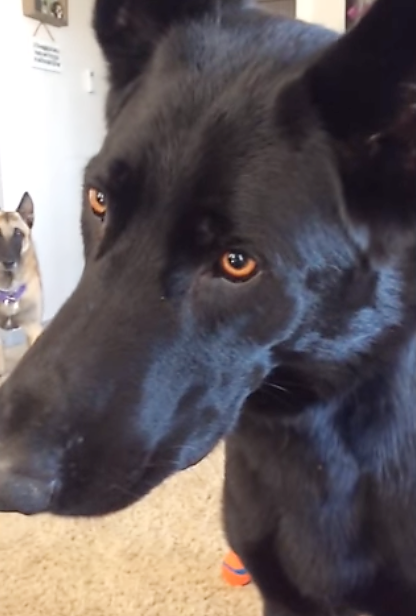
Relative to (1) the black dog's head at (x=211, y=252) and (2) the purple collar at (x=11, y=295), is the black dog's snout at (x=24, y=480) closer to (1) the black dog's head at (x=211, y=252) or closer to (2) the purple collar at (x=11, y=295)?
(1) the black dog's head at (x=211, y=252)

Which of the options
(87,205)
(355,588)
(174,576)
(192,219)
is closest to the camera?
(192,219)

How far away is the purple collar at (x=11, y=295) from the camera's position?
2.93m

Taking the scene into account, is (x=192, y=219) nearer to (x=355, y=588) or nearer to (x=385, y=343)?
(x=385, y=343)

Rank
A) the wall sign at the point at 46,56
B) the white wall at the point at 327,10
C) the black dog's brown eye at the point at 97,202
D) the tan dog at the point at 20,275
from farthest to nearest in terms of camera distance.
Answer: the wall sign at the point at 46,56, the tan dog at the point at 20,275, the white wall at the point at 327,10, the black dog's brown eye at the point at 97,202

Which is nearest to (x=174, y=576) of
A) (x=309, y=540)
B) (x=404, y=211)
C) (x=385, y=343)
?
(x=309, y=540)

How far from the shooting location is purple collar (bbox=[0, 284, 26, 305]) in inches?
115

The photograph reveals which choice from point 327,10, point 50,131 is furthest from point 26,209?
point 327,10

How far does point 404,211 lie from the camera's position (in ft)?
2.24

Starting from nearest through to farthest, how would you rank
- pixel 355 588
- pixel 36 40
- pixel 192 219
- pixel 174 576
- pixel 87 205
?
pixel 192 219 → pixel 87 205 → pixel 355 588 → pixel 174 576 → pixel 36 40

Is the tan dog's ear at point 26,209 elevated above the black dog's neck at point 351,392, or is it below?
below

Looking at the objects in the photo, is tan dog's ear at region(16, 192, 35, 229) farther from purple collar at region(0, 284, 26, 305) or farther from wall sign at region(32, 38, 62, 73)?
wall sign at region(32, 38, 62, 73)

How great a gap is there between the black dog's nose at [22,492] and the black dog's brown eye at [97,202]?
0.77 ft

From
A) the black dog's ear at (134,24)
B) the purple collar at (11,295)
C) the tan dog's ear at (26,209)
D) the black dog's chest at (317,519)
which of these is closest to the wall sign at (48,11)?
the tan dog's ear at (26,209)

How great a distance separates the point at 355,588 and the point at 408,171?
0.45 metres
